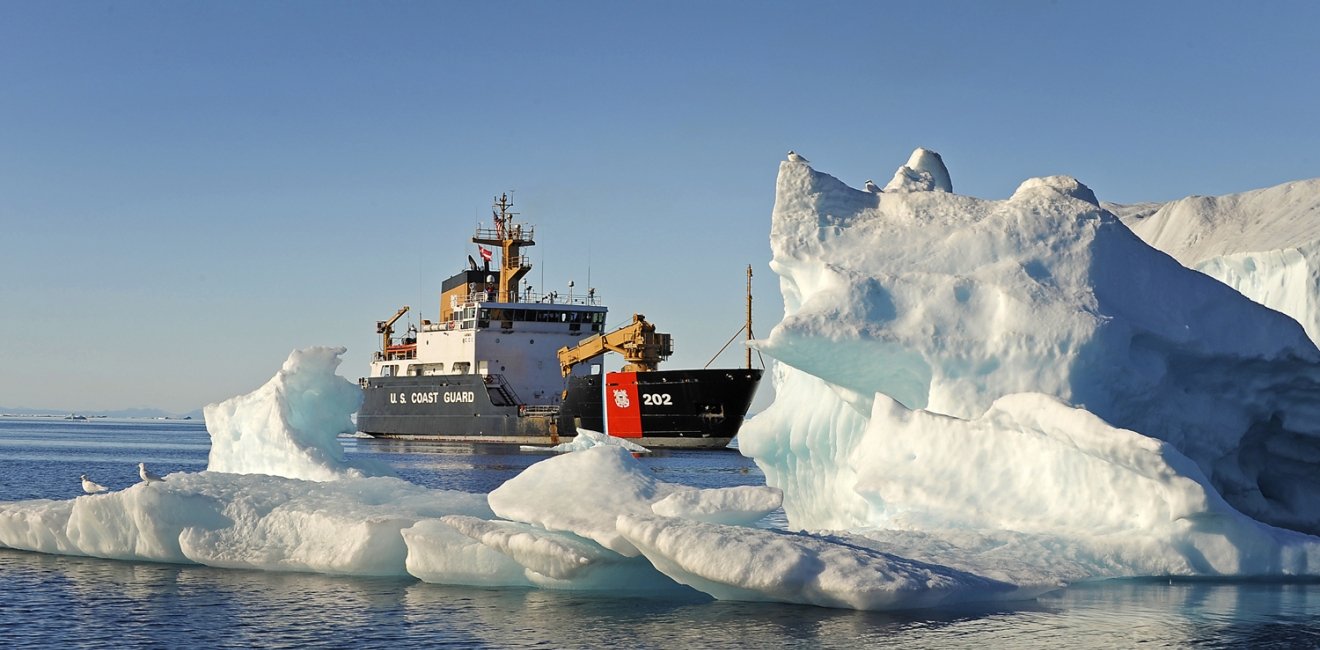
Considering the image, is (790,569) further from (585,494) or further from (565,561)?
(585,494)

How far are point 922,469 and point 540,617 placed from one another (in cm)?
389

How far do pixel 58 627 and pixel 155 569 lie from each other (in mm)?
2972

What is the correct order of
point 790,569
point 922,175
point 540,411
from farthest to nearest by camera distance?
1. point 540,411
2. point 922,175
3. point 790,569

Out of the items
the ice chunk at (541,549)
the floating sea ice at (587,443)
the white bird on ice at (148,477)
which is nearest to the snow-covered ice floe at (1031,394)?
the ice chunk at (541,549)

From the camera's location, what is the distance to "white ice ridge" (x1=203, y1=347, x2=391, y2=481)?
16.1 m

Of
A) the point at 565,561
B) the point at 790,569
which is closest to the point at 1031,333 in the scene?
the point at 790,569

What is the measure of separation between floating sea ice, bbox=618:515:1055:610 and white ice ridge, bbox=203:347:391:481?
7.75 meters

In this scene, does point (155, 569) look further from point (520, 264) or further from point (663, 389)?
point (520, 264)

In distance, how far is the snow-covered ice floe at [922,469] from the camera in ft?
32.0

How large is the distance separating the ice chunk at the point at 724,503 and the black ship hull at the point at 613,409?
33.2 meters

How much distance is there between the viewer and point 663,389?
146ft

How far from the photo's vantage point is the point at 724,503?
10398 mm

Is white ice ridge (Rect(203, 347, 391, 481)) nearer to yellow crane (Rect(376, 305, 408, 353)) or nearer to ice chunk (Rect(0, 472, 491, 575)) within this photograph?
ice chunk (Rect(0, 472, 491, 575))

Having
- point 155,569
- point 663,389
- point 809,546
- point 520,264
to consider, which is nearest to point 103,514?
point 155,569
